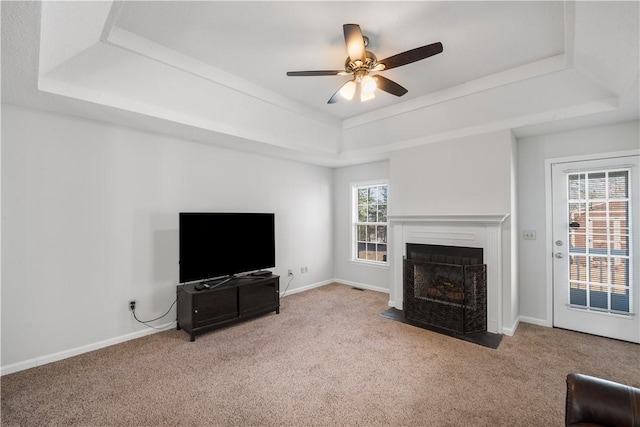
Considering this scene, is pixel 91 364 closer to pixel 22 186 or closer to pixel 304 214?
pixel 22 186

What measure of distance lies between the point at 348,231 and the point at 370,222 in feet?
1.57

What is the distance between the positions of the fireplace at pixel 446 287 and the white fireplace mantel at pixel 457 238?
8 centimetres

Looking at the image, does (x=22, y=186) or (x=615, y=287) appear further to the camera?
(x=615, y=287)

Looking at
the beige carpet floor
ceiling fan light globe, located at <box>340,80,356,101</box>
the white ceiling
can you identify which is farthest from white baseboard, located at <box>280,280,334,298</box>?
ceiling fan light globe, located at <box>340,80,356,101</box>

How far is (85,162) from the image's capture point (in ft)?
9.53

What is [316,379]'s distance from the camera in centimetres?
242

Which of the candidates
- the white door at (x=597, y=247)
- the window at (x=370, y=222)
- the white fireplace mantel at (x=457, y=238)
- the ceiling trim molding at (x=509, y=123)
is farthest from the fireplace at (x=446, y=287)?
the ceiling trim molding at (x=509, y=123)

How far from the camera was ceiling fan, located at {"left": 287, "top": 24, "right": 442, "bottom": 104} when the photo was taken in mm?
2004

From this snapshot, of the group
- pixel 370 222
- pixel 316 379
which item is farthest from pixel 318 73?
pixel 370 222

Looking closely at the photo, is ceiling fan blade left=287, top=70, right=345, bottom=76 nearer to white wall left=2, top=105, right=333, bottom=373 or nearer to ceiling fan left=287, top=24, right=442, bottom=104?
ceiling fan left=287, top=24, right=442, bottom=104

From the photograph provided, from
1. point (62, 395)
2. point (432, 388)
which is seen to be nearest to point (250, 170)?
point (62, 395)

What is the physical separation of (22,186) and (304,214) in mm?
3576

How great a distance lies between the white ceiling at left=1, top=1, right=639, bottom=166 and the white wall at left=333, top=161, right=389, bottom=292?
1513mm

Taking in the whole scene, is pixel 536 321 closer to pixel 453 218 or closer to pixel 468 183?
pixel 453 218
